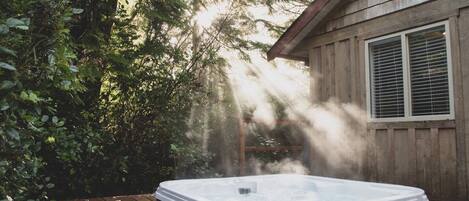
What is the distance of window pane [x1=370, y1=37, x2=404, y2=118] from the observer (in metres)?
4.69

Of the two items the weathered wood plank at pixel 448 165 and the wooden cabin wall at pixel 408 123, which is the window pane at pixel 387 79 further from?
the weathered wood plank at pixel 448 165

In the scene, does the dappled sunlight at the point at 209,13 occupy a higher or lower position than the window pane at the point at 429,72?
higher

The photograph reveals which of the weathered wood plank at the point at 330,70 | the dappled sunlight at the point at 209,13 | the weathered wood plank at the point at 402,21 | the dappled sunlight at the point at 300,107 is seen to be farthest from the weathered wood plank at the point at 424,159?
the dappled sunlight at the point at 209,13

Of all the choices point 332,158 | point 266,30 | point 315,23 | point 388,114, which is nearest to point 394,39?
point 388,114

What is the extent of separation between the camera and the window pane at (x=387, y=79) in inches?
185

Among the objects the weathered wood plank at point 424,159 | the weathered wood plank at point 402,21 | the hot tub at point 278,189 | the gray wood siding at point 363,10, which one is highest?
the gray wood siding at point 363,10

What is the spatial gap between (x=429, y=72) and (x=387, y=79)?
0.53 m

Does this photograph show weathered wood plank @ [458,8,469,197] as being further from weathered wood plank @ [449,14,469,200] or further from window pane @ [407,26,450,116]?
window pane @ [407,26,450,116]

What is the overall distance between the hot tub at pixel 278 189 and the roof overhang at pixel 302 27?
2.36m

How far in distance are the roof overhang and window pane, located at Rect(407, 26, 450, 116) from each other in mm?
1318

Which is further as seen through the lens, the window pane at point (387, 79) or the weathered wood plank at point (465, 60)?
the window pane at point (387, 79)

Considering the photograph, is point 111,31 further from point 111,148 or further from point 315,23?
point 315,23

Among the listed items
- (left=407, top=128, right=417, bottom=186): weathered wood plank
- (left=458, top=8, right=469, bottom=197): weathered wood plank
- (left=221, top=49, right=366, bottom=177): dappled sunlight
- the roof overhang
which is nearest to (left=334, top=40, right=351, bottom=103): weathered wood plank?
(left=221, top=49, right=366, bottom=177): dappled sunlight

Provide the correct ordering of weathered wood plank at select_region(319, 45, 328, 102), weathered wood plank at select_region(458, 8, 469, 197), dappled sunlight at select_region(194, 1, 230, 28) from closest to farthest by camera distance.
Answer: weathered wood plank at select_region(458, 8, 469, 197)
weathered wood plank at select_region(319, 45, 328, 102)
dappled sunlight at select_region(194, 1, 230, 28)
